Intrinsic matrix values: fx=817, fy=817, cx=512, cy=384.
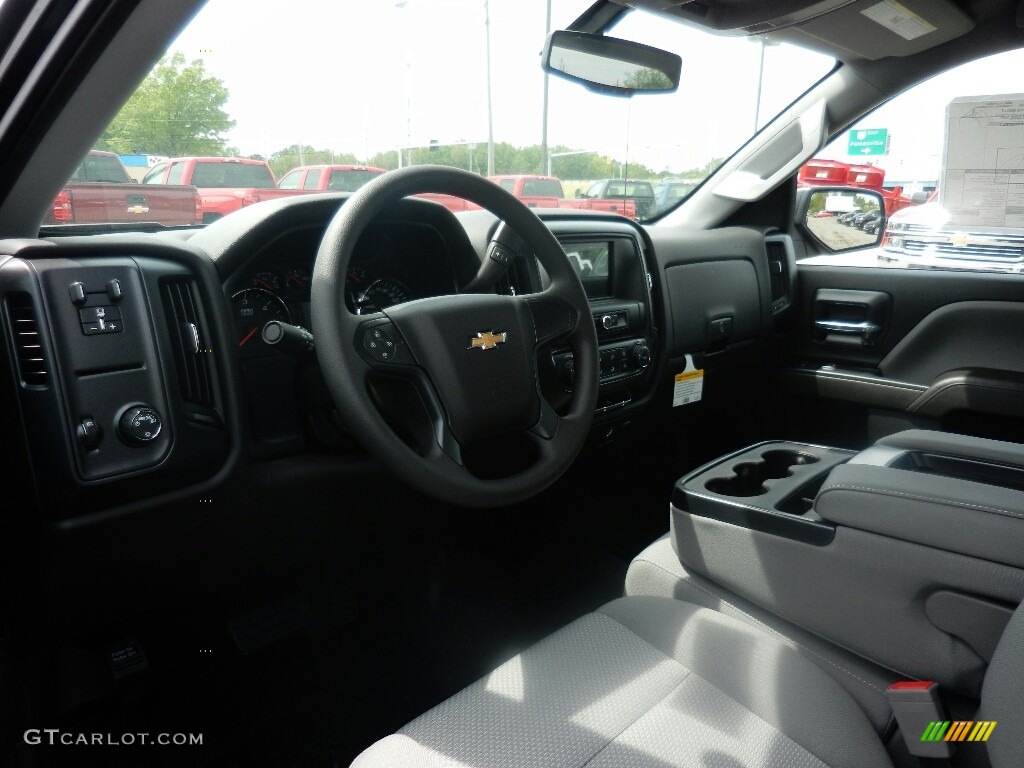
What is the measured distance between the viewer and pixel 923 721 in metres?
1.10

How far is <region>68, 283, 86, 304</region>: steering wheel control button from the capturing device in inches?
50.8

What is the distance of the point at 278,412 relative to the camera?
163 centimetres

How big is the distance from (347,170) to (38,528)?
36.9 inches

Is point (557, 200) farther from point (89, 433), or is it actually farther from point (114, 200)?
point (89, 433)

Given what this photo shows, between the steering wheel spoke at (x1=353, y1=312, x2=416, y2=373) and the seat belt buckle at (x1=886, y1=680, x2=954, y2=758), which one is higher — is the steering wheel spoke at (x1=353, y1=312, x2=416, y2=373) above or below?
above

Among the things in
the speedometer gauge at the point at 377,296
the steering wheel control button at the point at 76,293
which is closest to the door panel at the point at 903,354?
the speedometer gauge at the point at 377,296

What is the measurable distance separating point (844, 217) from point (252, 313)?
248cm

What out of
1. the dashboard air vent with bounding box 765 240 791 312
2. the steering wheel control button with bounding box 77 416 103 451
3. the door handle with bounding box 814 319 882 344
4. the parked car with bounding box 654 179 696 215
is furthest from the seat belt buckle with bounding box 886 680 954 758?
the parked car with bounding box 654 179 696 215

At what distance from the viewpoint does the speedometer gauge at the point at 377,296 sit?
1.67m

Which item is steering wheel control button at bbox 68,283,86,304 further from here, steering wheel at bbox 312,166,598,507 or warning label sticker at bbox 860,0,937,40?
warning label sticker at bbox 860,0,937,40

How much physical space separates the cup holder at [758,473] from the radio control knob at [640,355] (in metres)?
0.54

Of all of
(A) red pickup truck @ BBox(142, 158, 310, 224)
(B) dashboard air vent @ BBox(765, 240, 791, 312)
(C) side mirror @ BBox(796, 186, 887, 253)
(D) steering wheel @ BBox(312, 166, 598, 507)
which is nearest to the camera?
(D) steering wheel @ BBox(312, 166, 598, 507)

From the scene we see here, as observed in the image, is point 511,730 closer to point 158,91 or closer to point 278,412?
point 278,412

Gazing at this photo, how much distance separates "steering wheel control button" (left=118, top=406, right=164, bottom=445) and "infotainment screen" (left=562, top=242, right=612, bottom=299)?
1.23 metres
